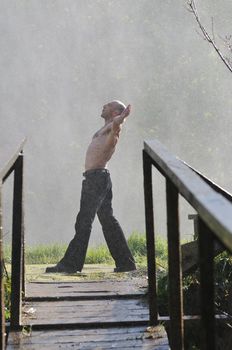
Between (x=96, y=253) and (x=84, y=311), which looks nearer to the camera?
(x=84, y=311)

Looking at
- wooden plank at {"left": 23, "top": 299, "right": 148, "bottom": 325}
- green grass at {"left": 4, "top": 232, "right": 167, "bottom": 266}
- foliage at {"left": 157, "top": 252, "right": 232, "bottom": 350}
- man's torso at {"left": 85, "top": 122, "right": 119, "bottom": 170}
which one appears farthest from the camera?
green grass at {"left": 4, "top": 232, "right": 167, "bottom": 266}

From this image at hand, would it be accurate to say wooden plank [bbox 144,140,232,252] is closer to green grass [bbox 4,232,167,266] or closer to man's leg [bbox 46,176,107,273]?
man's leg [bbox 46,176,107,273]

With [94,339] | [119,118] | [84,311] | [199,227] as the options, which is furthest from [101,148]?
[199,227]

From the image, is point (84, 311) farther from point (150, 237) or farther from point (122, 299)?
point (150, 237)

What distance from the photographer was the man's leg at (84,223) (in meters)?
6.35

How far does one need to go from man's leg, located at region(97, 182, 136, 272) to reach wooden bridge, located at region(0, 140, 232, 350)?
2.78 feet

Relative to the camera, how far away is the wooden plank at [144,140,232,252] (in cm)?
180

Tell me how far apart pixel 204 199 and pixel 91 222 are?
14.8ft

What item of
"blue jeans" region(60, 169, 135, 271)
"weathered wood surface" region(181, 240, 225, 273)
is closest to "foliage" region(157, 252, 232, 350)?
"weathered wood surface" region(181, 240, 225, 273)

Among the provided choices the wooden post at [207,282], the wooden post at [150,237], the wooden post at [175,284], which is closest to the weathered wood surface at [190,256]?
the wooden post at [150,237]

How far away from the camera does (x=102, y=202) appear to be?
668 cm

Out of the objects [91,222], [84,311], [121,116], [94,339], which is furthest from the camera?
[91,222]

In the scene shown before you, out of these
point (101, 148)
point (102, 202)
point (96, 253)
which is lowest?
point (96, 253)

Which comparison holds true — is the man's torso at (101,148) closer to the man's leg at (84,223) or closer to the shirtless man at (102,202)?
the shirtless man at (102,202)
